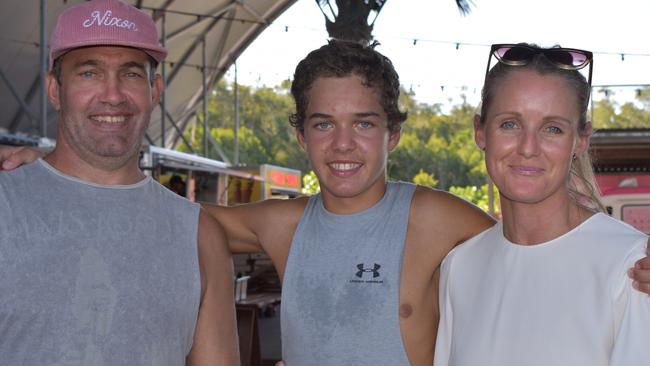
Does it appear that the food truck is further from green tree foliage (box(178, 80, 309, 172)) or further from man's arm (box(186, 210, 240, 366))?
green tree foliage (box(178, 80, 309, 172))

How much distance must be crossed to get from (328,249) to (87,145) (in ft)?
2.79

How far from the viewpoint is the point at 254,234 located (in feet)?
9.82

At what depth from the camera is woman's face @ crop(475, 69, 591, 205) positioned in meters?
2.13

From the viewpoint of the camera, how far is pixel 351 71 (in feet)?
9.39

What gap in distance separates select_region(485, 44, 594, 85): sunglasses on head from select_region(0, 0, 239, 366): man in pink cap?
1.11 metres

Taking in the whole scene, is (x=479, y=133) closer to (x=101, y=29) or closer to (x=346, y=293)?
(x=346, y=293)

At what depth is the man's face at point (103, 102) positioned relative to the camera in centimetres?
244

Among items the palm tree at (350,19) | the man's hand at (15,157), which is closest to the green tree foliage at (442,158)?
the palm tree at (350,19)

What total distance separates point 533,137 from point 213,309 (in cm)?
114

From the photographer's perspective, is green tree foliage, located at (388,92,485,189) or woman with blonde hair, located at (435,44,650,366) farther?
green tree foliage, located at (388,92,485,189)

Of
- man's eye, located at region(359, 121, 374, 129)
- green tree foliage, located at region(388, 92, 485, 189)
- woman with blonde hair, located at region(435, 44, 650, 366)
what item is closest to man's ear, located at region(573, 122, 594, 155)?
woman with blonde hair, located at region(435, 44, 650, 366)

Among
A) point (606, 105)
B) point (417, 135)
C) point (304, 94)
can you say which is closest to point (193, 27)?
point (304, 94)

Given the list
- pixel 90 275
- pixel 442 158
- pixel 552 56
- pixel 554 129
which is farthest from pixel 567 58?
pixel 442 158

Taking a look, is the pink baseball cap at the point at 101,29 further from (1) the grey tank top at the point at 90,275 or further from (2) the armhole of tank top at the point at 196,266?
(2) the armhole of tank top at the point at 196,266
